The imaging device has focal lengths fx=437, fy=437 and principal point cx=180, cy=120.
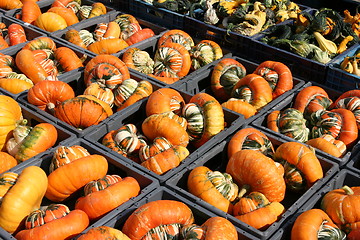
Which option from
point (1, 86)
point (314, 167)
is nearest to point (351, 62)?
point (314, 167)

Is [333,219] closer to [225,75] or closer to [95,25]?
[225,75]

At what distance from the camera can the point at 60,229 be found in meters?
2.44

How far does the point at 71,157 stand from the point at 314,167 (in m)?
1.66

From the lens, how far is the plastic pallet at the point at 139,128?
3051 mm

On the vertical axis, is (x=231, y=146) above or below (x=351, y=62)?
below

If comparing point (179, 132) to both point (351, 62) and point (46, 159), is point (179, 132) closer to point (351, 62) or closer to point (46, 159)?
point (46, 159)

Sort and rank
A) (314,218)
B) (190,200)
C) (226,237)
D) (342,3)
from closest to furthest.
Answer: (226,237) → (314,218) → (190,200) → (342,3)

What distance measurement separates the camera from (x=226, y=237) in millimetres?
2346

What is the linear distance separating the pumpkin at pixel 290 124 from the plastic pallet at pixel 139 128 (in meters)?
0.30

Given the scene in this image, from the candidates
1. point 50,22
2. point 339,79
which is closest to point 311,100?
point 339,79

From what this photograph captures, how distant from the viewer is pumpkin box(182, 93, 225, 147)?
135 inches

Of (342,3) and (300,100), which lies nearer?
(300,100)

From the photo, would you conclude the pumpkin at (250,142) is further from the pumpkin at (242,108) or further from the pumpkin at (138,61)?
the pumpkin at (138,61)

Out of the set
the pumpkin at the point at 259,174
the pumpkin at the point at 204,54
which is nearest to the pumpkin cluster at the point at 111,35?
the pumpkin at the point at 204,54
